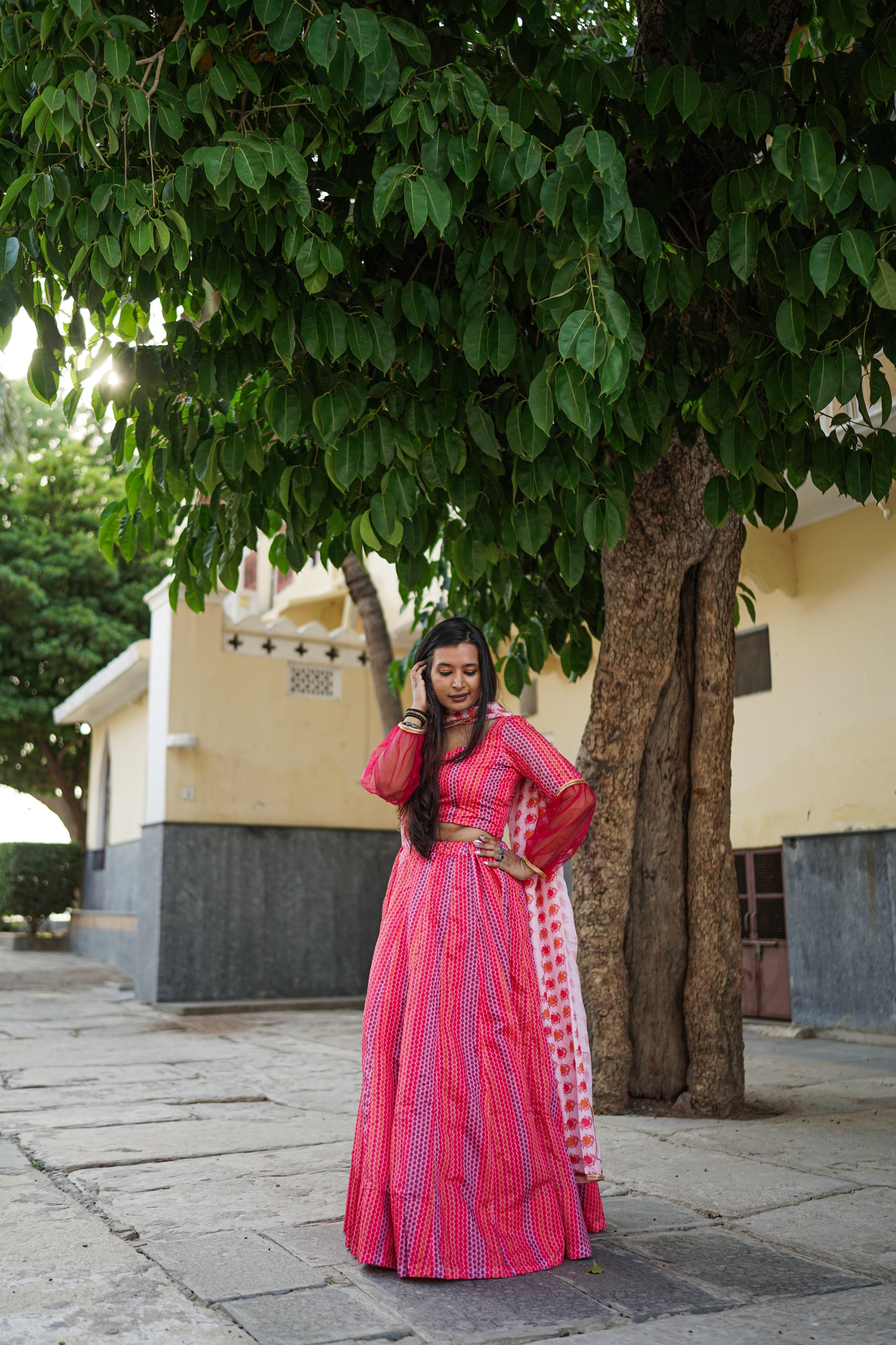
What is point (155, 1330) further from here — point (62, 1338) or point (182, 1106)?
point (182, 1106)

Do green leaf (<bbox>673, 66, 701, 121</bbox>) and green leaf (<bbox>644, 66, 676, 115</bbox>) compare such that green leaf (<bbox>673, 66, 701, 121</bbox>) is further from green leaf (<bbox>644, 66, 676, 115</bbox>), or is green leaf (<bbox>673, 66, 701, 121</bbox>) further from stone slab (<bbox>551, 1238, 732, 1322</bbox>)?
stone slab (<bbox>551, 1238, 732, 1322</bbox>)

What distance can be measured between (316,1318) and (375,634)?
25.2ft

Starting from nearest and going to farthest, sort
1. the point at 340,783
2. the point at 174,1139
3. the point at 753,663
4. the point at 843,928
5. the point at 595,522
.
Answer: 1. the point at 595,522
2. the point at 174,1139
3. the point at 843,928
4. the point at 753,663
5. the point at 340,783

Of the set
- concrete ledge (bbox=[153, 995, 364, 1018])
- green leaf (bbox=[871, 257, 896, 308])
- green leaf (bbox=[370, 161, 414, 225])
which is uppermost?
green leaf (bbox=[370, 161, 414, 225])

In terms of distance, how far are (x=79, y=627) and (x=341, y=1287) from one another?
1765cm

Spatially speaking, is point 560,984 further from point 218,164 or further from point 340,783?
point 340,783

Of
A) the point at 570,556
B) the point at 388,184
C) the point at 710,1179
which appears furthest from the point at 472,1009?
the point at 388,184

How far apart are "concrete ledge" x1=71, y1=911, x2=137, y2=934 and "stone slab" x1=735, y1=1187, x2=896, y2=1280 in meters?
11.3

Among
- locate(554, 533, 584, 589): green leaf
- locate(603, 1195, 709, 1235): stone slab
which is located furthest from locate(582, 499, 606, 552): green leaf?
locate(603, 1195, 709, 1235): stone slab

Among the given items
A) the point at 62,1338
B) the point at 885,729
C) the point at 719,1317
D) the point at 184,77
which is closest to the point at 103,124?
the point at 184,77

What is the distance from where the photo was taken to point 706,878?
560 cm

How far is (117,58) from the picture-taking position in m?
3.16

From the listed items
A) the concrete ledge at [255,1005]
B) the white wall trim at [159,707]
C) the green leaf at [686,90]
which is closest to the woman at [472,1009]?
the green leaf at [686,90]

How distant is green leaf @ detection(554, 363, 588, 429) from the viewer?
3.28 metres
